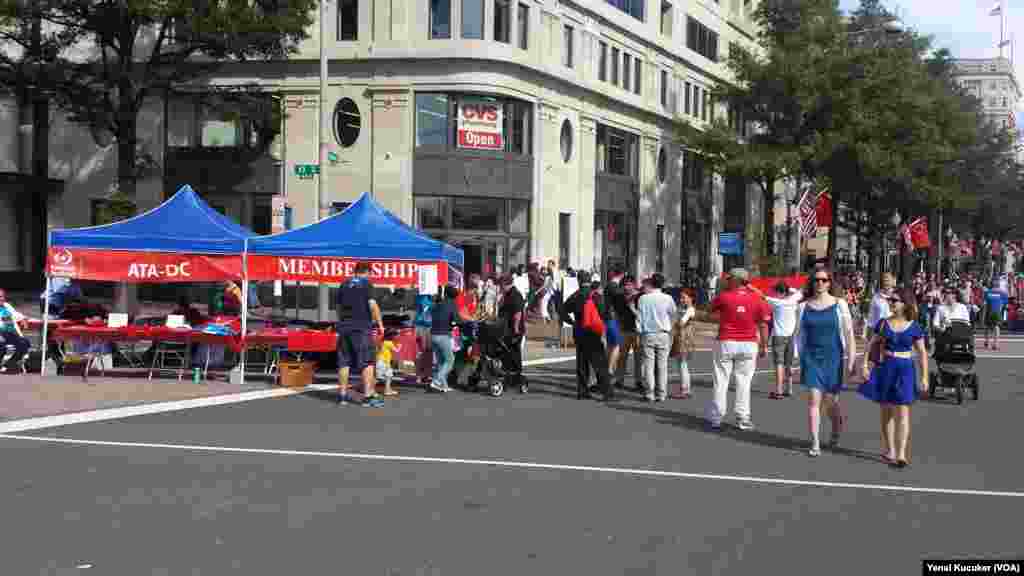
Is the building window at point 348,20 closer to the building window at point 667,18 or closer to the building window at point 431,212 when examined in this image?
the building window at point 431,212

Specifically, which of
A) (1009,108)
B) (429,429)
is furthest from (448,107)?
(1009,108)

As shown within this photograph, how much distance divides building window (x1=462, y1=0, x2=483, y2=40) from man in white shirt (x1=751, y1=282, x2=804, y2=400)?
2322 centimetres

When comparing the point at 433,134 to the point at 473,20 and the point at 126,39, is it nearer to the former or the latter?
the point at 473,20

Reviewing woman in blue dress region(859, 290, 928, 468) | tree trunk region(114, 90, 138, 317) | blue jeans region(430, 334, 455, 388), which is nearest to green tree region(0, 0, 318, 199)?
tree trunk region(114, 90, 138, 317)

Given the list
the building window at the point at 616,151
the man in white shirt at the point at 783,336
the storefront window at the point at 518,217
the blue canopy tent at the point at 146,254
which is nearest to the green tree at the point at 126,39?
the storefront window at the point at 518,217

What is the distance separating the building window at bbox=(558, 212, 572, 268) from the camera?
43719 mm

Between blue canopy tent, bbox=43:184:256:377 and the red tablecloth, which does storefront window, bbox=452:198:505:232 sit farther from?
the red tablecloth

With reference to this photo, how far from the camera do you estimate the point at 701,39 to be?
56719 millimetres

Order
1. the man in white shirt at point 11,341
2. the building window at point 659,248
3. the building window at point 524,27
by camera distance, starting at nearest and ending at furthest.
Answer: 1. the man in white shirt at point 11,341
2. the building window at point 524,27
3. the building window at point 659,248

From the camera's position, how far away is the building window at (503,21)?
3950 cm

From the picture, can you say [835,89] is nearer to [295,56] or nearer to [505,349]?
[295,56]

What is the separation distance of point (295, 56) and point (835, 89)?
786 inches

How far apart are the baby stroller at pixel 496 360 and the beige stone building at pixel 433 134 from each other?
58.3ft

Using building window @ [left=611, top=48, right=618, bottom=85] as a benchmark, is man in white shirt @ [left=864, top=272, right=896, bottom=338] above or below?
below
